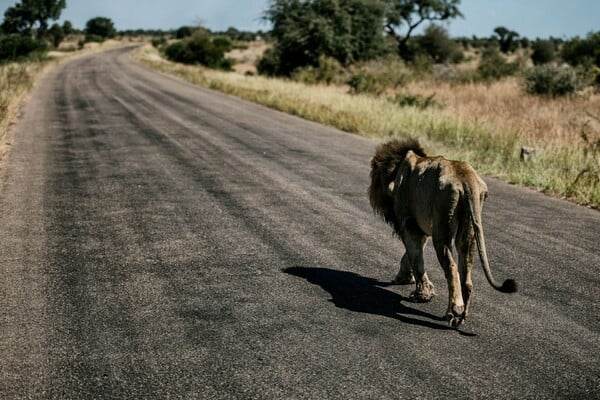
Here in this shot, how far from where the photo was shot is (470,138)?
13953mm

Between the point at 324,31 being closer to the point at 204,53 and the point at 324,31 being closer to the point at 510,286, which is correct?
the point at 204,53

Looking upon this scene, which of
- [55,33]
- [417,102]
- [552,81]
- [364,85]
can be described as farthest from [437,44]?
[55,33]

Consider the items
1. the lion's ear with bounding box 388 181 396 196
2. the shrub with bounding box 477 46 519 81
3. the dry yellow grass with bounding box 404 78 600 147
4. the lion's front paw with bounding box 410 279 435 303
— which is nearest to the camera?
the lion's front paw with bounding box 410 279 435 303

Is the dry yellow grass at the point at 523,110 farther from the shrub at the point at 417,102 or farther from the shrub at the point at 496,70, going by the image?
the shrub at the point at 496,70

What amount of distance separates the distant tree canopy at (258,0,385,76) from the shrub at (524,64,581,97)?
48.0 ft

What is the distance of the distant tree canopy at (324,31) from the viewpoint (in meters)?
34.9

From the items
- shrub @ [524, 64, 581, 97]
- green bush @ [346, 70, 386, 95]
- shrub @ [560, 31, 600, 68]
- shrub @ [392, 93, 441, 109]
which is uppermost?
shrub @ [560, 31, 600, 68]

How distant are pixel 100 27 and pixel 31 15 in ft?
126

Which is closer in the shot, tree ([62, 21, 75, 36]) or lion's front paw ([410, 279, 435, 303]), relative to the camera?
lion's front paw ([410, 279, 435, 303])

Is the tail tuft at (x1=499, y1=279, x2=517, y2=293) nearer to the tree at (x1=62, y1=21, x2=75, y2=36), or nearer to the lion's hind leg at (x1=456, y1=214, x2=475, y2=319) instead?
the lion's hind leg at (x1=456, y1=214, x2=475, y2=319)

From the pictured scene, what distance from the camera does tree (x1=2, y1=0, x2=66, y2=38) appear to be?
303 feet

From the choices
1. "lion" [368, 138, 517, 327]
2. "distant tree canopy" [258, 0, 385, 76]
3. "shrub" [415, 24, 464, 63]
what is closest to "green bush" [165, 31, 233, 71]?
"distant tree canopy" [258, 0, 385, 76]

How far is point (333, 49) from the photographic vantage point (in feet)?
113

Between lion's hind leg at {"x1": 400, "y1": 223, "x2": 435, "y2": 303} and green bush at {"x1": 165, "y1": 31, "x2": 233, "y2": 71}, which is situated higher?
green bush at {"x1": 165, "y1": 31, "x2": 233, "y2": 71}
